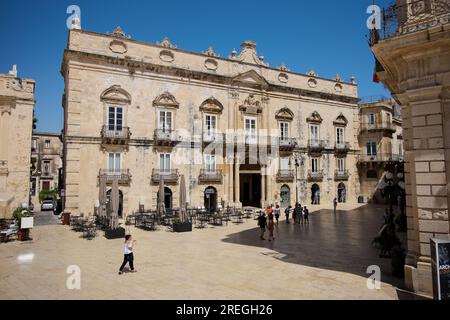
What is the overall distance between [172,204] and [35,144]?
3410 centimetres

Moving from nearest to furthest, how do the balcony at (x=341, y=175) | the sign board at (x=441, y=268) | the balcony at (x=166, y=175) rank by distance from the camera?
the sign board at (x=441, y=268) → the balcony at (x=166, y=175) → the balcony at (x=341, y=175)

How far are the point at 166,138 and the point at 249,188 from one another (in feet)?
41.8

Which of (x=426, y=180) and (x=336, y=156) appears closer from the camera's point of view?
(x=426, y=180)

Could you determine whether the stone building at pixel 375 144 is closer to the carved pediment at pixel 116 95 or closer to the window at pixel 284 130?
the window at pixel 284 130

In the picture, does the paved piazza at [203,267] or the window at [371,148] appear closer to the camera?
the paved piazza at [203,267]

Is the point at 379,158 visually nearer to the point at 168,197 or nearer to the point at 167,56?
the point at 168,197

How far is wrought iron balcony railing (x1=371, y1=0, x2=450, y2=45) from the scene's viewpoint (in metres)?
7.45

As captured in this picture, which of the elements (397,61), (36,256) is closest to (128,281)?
(36,256)

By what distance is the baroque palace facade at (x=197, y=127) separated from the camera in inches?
912

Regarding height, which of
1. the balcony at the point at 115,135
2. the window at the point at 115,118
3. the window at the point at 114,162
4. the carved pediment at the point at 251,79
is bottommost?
the window at the point at 114,162

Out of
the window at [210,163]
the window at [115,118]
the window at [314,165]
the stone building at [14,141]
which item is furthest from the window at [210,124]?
the stone building at [14,141]

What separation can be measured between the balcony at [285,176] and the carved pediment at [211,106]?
8869 mm

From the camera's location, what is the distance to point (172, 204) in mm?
25531
